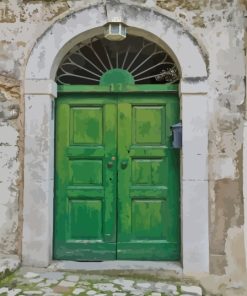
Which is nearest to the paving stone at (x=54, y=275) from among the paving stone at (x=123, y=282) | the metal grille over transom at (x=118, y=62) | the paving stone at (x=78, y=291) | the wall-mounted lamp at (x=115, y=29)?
the paving stone at (x=78, y=291)

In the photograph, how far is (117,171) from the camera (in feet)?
16.6

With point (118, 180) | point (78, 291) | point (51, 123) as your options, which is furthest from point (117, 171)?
point (78, 291)

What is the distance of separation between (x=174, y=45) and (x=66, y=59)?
133 centimetres

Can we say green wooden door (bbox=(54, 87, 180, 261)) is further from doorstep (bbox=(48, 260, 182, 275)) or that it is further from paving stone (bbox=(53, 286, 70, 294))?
paving stone (bbox=(53, 286, 70, 294))

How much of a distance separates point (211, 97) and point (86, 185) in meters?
1.78

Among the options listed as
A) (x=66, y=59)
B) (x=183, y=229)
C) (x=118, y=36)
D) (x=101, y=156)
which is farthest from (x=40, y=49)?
(x=183, y=229)

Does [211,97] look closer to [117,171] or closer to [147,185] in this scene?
[147,185]

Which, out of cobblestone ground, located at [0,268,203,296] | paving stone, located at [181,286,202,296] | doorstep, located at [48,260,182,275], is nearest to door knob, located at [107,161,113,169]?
doorstep, located at [48,260,182,275]

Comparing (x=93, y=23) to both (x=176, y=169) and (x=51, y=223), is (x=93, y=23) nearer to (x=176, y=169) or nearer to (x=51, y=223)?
(x=176, y=169)

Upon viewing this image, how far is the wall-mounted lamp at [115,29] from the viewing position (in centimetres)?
485

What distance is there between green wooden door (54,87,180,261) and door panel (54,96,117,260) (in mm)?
12

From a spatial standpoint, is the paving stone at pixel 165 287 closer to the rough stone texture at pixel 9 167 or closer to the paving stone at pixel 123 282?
the paving stone at pixel 123 282

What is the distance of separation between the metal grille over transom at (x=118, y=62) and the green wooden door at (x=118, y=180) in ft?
0.74

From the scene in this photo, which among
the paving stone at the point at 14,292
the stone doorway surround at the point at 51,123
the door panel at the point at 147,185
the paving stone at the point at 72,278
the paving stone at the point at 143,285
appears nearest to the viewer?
the paving stone at the point at 14,292
